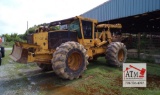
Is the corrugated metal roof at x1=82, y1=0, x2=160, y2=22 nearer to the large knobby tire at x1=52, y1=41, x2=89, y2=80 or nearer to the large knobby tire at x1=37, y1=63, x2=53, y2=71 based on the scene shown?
the large knobby tire at x1=52, y1=41, x2=89, y2=80

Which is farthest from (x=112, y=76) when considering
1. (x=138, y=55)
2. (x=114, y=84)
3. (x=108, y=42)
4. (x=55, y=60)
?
(x=138, y=55)

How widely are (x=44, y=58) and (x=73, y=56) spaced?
1.16 metres

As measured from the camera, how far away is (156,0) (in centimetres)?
1120

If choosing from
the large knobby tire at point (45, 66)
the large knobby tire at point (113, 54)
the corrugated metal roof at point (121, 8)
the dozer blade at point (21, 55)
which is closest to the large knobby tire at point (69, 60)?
the dozer blade at point (21, 55)

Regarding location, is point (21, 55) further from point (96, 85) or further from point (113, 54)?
point (113, 54)

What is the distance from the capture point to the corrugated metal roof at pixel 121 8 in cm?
1178

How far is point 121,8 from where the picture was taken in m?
14.6

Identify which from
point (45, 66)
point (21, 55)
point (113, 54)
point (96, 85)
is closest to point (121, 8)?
point (113, 54)

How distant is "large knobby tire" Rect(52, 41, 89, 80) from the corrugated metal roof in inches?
261

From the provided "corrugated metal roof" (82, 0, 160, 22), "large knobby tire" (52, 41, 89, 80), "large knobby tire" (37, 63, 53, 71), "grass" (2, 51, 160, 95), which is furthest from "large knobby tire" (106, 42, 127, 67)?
"corrugated metal roof" (82, 0, 160, 22)

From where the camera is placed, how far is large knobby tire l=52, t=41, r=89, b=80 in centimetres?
660

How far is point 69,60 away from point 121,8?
8.78 metres

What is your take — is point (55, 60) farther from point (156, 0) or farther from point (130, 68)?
point (156, 0)

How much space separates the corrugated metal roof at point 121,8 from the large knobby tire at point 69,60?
6.63 m
